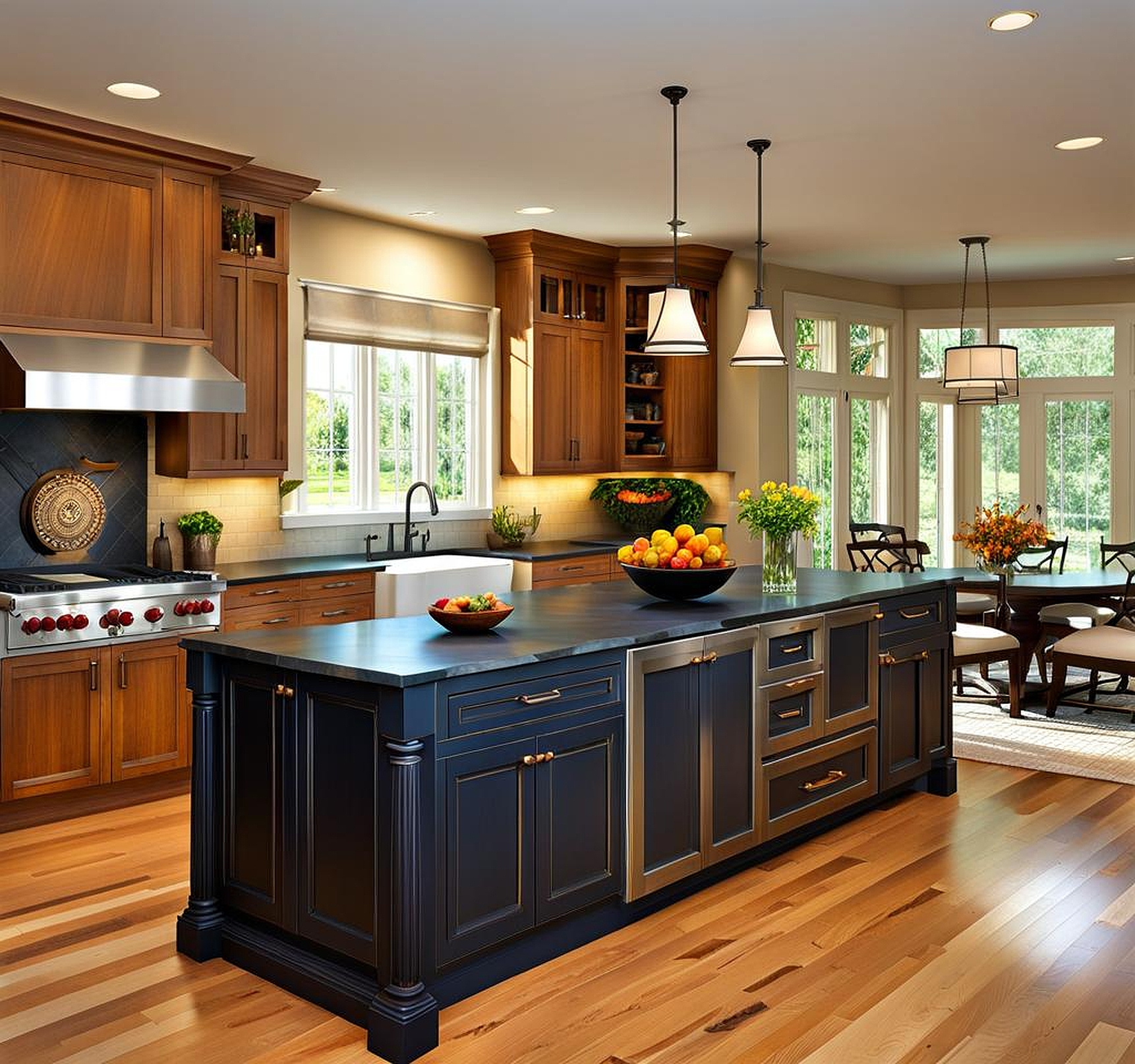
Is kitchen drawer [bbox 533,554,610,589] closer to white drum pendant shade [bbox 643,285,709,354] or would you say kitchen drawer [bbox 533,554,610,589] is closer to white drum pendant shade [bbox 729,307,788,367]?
white drum pendant shade [bbox 729,307,788,367]

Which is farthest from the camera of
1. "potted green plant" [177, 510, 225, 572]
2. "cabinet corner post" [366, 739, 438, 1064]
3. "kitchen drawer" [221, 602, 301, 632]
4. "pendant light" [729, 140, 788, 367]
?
"potted green plant" [177, 510, 225, 572]

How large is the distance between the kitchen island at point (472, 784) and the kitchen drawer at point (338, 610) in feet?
6.27

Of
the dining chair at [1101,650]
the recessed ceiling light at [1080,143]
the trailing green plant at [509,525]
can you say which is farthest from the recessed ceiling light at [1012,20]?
the trailing green plant at [509,525]

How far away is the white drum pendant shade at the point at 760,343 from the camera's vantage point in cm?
502

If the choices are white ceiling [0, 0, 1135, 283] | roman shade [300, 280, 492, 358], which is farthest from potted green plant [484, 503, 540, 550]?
white ceiling [0, 0, 1135, 283]

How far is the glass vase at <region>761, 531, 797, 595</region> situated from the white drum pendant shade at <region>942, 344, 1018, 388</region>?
3639 millimetres

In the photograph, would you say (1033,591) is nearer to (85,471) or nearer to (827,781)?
(827,781)

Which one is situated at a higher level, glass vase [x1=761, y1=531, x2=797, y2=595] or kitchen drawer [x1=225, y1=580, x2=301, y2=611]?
glass vase [x1=761, y1=531, x2=797, y2=595]

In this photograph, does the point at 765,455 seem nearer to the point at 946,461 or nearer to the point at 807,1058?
the point at 946,461

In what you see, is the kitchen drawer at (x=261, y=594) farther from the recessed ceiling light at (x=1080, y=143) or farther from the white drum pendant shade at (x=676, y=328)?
the recessed ceiling light at (x=1080, y=143)

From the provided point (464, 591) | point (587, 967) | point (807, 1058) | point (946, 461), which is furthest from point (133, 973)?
point (946, 461)

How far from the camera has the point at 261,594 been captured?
555 centimetres

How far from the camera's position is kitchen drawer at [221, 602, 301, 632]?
5.42 m

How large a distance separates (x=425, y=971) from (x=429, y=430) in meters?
4.77
